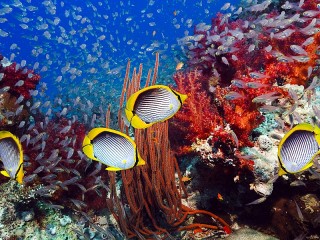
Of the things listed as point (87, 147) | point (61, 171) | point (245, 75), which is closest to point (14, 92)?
point (61, 171)

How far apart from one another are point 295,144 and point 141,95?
116 cm

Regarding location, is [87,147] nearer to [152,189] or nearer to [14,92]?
[152,189]

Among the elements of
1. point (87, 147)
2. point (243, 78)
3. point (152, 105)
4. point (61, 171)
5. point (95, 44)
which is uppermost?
point (95, 44)

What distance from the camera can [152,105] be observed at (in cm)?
203

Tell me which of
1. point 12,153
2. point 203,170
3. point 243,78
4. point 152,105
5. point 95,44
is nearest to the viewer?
point 152,105

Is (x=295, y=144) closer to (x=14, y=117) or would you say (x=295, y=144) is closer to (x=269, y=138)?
(x=269, y=138)

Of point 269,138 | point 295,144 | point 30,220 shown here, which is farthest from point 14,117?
point 295,144

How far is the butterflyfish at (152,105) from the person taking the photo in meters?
1.98

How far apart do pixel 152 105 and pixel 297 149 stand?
3.59 ft

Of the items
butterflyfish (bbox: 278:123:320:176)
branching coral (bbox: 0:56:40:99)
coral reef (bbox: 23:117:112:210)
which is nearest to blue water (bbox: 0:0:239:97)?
branching coral (bbox: 0:56:40:99)

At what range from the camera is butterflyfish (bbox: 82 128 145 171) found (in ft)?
6.72

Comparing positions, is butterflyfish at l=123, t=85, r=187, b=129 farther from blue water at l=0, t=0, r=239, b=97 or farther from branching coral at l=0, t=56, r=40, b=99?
blue water at l=0, t=0, r=239, b=97

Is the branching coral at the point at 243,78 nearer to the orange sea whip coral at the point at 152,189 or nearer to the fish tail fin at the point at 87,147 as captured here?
the orange sea whip coral at the point at 152,189

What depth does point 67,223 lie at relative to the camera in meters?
4.84
